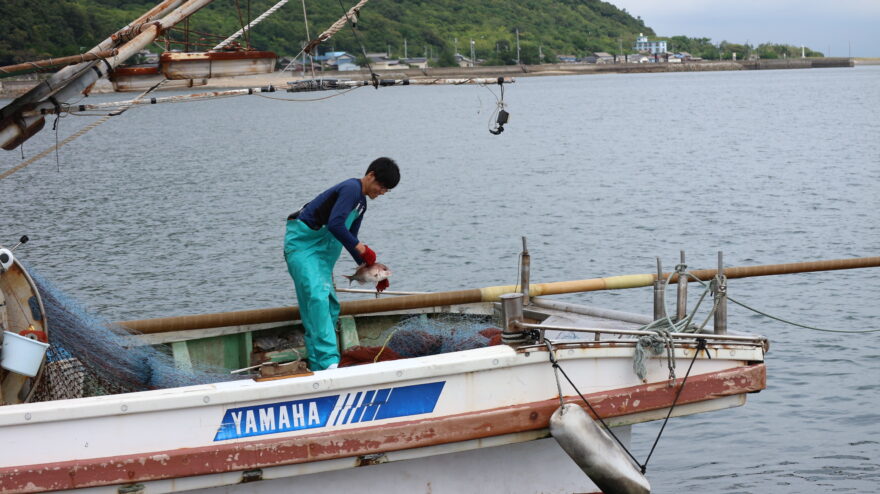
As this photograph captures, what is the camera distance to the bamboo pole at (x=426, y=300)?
791 cm

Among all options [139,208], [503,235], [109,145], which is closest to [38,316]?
[503,235]

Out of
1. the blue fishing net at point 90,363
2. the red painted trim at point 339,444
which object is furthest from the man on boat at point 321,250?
the red painted trim at point 339,444

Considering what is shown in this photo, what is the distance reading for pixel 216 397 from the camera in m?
6.29

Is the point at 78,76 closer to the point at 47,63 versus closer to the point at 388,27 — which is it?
the point at 47,63

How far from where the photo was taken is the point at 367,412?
21.5 ft

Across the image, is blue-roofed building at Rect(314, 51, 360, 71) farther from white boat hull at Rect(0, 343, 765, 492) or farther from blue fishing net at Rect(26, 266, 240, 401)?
white boat hull at Rect(0, 343, 765, 492)

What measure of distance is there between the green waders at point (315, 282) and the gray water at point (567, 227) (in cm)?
361

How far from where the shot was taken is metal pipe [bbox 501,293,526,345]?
6.84m

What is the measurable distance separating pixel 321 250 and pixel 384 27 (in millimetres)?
144419

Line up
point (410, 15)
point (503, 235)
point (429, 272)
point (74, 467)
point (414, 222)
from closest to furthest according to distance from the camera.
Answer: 1. point (74, 467)
2. point (429, 272)
3. point (503, 235)
4. point (414, 222)
5. point (410, 15)

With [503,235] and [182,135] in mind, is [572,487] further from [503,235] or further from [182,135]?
[182,135]

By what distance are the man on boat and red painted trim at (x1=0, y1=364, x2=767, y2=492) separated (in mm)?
951

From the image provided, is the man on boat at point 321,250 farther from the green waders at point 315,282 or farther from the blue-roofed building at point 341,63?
the blue-roofed building at point 341,63

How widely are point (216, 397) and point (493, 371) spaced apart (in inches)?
65.0
